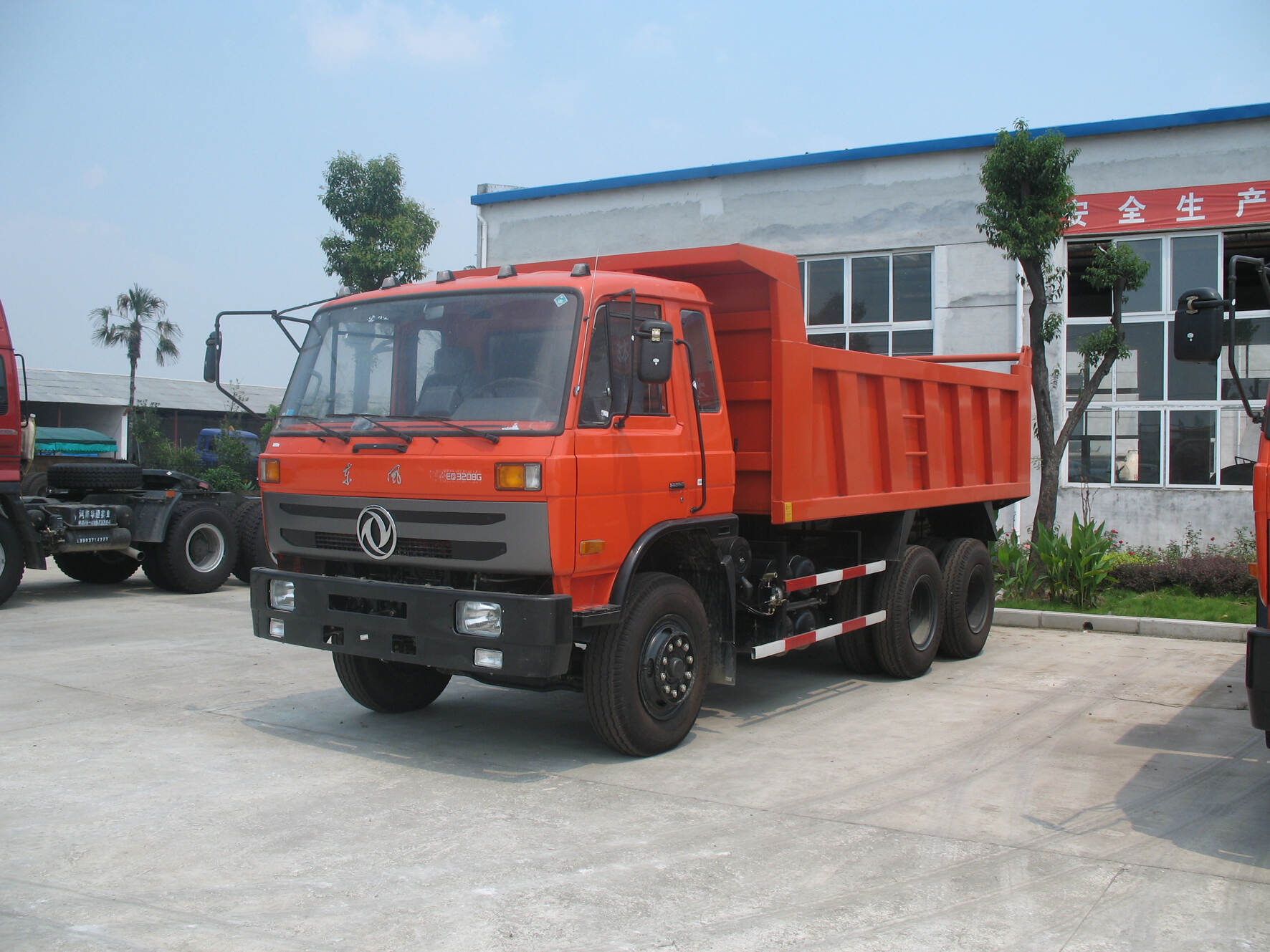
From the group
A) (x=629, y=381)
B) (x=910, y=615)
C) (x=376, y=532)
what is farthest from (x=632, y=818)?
Result: (x=910, y=615)

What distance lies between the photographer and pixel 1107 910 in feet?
13.4

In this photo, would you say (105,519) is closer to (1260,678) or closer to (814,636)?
(814,636)

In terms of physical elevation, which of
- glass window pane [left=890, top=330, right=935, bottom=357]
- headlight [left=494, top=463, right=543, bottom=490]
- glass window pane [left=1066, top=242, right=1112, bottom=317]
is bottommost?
headlight [left=494, top=463, right=543, bottom=490]

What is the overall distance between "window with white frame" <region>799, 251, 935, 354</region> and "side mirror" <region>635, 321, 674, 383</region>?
34.5 ft

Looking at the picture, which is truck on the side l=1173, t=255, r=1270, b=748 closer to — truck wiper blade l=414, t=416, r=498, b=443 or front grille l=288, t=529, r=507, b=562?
truck wiper blade l=414, t=416, r=498, b=443

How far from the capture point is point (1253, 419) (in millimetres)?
5031

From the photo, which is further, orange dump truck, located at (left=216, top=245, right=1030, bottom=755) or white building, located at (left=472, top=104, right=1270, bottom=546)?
white building, located at (left=472, top=104, right=1270, bottom=546)

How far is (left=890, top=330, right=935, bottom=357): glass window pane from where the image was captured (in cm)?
1602

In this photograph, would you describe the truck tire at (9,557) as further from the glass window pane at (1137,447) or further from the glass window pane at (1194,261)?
the glass window pane at (1194,261)

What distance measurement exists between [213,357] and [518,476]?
111 inches

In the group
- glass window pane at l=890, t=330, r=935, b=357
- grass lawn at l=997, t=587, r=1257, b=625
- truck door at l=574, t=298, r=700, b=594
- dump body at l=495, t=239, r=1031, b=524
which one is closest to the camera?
truck door at l=574, t=298, r=700, b=594

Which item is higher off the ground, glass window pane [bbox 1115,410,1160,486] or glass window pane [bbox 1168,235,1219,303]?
glass window pane [bbox 1168,235,1219,303]

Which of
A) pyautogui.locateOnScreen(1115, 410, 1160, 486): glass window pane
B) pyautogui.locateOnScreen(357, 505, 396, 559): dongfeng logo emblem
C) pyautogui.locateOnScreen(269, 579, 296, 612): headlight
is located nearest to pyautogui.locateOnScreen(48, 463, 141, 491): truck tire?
pyautogui.locateOnScreen(269, 579, 296, 612): headlight

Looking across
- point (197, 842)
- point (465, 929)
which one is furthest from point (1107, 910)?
point (197, 842)
